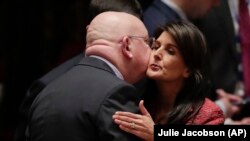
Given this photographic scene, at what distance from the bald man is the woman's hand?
2 cm

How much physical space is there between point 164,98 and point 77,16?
A: 6.58 ft

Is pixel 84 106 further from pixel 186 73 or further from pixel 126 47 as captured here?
pixel 186 73

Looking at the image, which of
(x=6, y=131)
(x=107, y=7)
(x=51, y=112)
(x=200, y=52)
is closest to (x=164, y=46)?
(x=200, y=52)

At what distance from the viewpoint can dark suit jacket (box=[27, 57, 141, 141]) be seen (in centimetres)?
208

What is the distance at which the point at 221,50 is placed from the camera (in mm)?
3516

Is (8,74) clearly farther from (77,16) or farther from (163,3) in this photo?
(163,3)

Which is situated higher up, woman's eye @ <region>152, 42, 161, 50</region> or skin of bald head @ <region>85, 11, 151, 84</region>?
skin of bald head @ <region>85, 11, 151, 84</region>

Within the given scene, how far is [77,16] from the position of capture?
439cm

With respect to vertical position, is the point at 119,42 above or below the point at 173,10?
above

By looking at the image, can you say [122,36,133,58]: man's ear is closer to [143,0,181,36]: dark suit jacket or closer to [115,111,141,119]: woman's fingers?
[115,111,141,119]: woman's fingers

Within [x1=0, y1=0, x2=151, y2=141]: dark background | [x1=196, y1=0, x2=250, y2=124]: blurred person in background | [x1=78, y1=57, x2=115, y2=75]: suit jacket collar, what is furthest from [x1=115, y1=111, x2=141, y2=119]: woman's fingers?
[x1=0, y1=0, x2=151, y2=141]: dark background

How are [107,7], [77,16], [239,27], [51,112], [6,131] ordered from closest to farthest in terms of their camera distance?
[51,112], [107,7], [239,27], [77,16], [6,131]

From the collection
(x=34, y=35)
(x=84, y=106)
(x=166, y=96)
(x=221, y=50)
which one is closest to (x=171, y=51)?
(x=166, y=96)

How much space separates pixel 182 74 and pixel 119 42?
0.30 m
